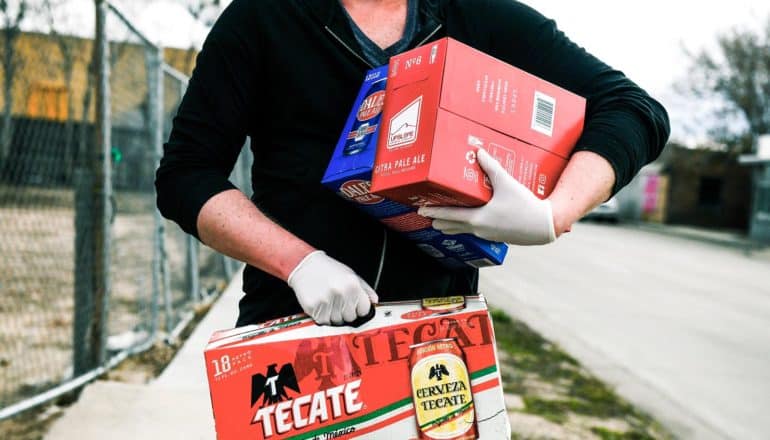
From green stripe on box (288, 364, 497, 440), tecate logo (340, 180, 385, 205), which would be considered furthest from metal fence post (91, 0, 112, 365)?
green stripe on box (288, 364, 497, 440)

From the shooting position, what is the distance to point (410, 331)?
4.30 feet

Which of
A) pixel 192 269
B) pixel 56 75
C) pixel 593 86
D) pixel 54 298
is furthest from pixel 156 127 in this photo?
pixel 593 86

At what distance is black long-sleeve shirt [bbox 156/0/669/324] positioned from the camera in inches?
57.0

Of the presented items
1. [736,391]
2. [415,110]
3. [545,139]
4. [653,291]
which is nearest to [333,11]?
[415,110]

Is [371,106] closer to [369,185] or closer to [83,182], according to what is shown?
[369,185]

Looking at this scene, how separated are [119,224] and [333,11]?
478 cm

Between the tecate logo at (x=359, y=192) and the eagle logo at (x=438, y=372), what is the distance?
321 mm

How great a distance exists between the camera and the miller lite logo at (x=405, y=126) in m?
1.25

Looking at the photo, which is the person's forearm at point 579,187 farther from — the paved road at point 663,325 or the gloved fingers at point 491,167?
the paved road at point 663,325

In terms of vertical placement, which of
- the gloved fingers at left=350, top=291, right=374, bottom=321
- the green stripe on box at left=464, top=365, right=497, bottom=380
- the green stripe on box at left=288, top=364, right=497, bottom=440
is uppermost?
Result: the gloved fingers at left=350, top=291, right=374, bottom=321

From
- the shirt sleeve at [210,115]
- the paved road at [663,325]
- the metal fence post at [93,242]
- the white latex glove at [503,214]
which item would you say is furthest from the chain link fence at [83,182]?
the paved road at [663,325]

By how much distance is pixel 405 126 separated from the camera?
1.27 metres

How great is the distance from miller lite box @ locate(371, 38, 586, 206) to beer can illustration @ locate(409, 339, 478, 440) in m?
0.28

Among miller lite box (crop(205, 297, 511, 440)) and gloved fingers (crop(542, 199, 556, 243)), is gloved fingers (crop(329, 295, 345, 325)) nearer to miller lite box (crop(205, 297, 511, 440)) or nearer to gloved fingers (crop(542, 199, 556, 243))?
miller lite box (crop(205, 297, 511, 440))
